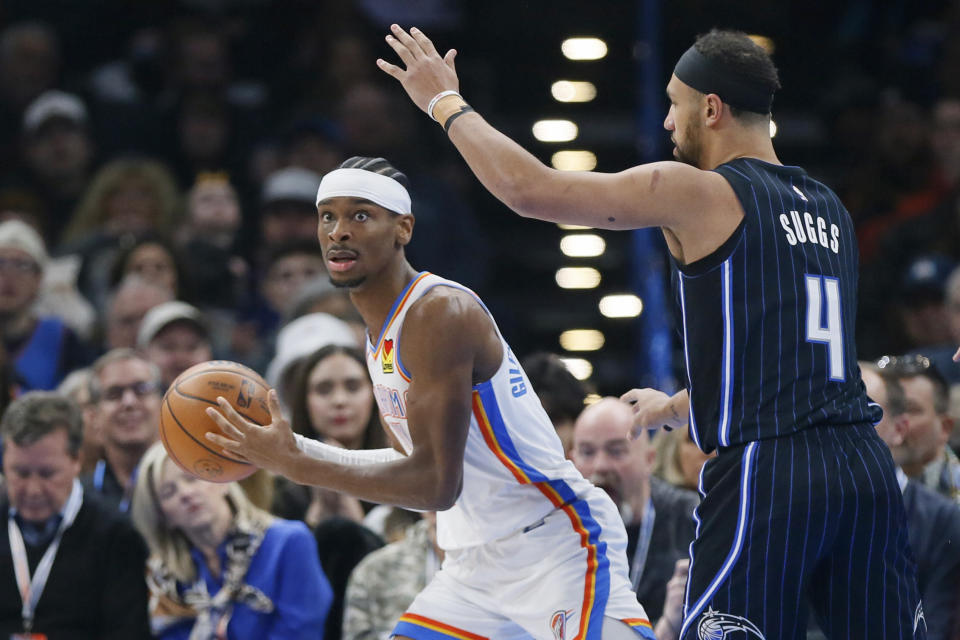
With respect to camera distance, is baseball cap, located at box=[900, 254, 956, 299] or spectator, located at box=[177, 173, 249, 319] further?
spectator, located at box=[177, 173, 249, 319]

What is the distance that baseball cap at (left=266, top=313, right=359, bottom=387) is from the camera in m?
7.99

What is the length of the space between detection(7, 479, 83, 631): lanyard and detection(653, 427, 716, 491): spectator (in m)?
2.84

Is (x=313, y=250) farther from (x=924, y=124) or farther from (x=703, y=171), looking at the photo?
(x=703, y=171)

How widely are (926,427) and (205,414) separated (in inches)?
147

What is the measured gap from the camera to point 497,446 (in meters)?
4.59

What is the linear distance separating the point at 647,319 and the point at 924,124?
124 inches

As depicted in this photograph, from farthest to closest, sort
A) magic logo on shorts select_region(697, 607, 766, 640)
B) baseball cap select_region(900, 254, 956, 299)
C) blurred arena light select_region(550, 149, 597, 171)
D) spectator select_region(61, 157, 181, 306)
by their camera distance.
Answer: blurred arena light select_region(550, 149, 597, 171) < spectator select_region(61, 157, 181, 306) < baseball cap select_region(900, 254, 956, 299) < magic logo on shorts select_region(697, 607, 766, 640)

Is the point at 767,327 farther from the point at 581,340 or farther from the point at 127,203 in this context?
the point at 127,203

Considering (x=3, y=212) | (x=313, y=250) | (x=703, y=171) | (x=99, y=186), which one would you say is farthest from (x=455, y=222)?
(x=703, y=171)


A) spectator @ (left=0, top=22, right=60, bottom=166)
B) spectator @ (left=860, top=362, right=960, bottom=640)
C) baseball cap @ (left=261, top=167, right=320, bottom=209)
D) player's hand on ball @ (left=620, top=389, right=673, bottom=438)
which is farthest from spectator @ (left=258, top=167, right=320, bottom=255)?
player's hand on ball @ (left=620, top=389, right=673, bottom=438)

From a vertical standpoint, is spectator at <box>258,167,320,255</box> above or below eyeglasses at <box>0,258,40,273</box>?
above

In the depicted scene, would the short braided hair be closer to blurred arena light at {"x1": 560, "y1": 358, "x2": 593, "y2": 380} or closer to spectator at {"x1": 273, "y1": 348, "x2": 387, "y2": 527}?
spectator at {"x1": 273, "y1": 348, "x2": 387, "y2": 527}

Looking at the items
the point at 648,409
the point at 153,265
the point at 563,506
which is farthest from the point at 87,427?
the point at 648,409

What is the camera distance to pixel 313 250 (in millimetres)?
9562
